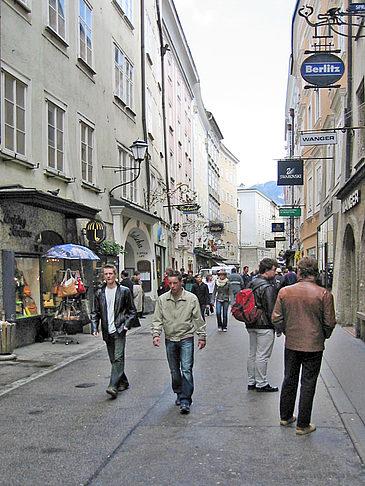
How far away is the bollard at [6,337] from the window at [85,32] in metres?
9.16

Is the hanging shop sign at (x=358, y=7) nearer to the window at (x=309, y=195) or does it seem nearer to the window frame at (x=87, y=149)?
the window frame at (x=87, y=149)

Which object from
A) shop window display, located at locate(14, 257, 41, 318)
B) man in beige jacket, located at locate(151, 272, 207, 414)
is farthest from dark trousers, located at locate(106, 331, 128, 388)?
shop window display, located at locate(14, 257, 41, 318)

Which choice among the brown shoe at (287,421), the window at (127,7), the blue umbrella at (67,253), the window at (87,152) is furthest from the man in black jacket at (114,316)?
the window at (127,7)

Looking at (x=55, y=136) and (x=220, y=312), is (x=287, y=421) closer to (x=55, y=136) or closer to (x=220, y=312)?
(x=220, y=312)

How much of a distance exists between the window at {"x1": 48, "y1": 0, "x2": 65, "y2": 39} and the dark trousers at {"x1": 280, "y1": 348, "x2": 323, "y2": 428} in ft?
37.8

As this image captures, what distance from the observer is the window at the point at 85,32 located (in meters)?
16.8

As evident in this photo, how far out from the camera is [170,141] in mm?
33500

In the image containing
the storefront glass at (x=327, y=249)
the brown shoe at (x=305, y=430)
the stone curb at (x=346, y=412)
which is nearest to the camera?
the stone curb at (x=346, y=412)

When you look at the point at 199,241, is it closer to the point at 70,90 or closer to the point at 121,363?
the point at 70,90

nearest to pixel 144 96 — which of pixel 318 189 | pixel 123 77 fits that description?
pixel 123 77

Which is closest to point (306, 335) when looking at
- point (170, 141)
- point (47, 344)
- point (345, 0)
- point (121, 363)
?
point (121, 363)

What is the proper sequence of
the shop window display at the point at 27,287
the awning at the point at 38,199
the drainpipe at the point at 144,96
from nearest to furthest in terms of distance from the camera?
1. the awning at the point at 38,199
2. the shop window display at the point at 27,287
3. the drainpipe at the point at 144,96

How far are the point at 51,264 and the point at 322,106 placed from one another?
13.3 metres

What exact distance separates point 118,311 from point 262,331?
1.94 meters
